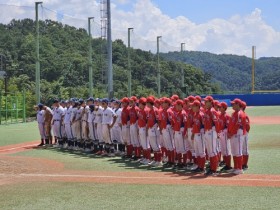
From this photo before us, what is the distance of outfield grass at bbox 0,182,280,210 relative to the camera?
8.79 metres

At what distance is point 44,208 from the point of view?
879cm

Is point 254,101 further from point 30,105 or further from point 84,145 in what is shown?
point 84,145

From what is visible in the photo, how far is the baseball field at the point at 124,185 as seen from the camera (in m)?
8.99

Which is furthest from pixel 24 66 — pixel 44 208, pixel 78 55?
pixel 44 208

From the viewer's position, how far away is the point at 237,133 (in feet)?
40.6

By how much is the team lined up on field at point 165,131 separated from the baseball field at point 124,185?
576 millimetres

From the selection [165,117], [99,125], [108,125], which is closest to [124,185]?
[165,117]

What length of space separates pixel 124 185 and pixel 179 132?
295 centimetres

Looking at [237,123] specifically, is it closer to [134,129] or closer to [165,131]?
[165,131]

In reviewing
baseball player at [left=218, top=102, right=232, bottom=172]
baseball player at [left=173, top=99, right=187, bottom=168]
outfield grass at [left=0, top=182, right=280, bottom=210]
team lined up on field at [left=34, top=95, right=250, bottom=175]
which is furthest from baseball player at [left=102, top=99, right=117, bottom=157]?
outfield grass at [left=0, top=182, right=280, bottom=210]

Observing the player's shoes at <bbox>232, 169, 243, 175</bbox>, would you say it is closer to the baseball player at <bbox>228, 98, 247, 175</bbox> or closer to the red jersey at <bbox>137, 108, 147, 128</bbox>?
the baseball player at <bbox>228, 98, 247, 175</bbox>

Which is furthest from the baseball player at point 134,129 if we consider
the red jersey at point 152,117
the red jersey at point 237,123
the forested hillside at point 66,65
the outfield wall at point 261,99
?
the outfield wall at point 261,99

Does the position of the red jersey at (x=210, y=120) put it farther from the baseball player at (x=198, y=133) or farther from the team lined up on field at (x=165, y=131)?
the baseball player at (x=198, y=133)

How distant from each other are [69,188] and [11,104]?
27.7 meters
